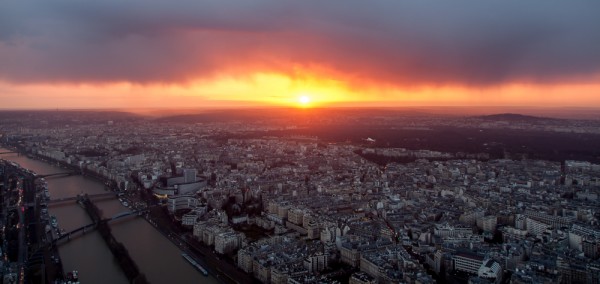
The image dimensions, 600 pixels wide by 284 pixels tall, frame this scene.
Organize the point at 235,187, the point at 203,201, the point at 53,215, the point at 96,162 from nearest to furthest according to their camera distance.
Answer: the point at 53,215 → the point at 203,201 → the point at 235,187 → the point at 96,162

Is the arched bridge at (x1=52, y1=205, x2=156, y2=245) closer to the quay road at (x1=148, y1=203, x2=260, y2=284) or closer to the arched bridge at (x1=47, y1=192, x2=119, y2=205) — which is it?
the quay road at (x1=148, y1=203, x2=260, y2=284)

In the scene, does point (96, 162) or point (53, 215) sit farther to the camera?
point (96, 162)

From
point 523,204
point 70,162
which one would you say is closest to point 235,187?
point 523,204

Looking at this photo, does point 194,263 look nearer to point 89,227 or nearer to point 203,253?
point 203,253

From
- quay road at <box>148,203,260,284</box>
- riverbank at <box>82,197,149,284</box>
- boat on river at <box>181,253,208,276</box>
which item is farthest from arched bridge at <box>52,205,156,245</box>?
boat on river at <box>181,253,208,276</box>

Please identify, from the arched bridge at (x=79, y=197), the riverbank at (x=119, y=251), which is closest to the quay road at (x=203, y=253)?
the riverbank at (x=119, y=251)

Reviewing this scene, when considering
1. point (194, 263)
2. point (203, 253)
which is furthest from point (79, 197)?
point (194, 263)

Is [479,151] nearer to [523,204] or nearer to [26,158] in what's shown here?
[523,204]

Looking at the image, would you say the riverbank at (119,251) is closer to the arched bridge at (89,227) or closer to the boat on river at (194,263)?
the arched bridge at (89,227)

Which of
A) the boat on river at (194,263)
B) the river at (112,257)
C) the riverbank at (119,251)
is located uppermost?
the riverbank at (119,251)
